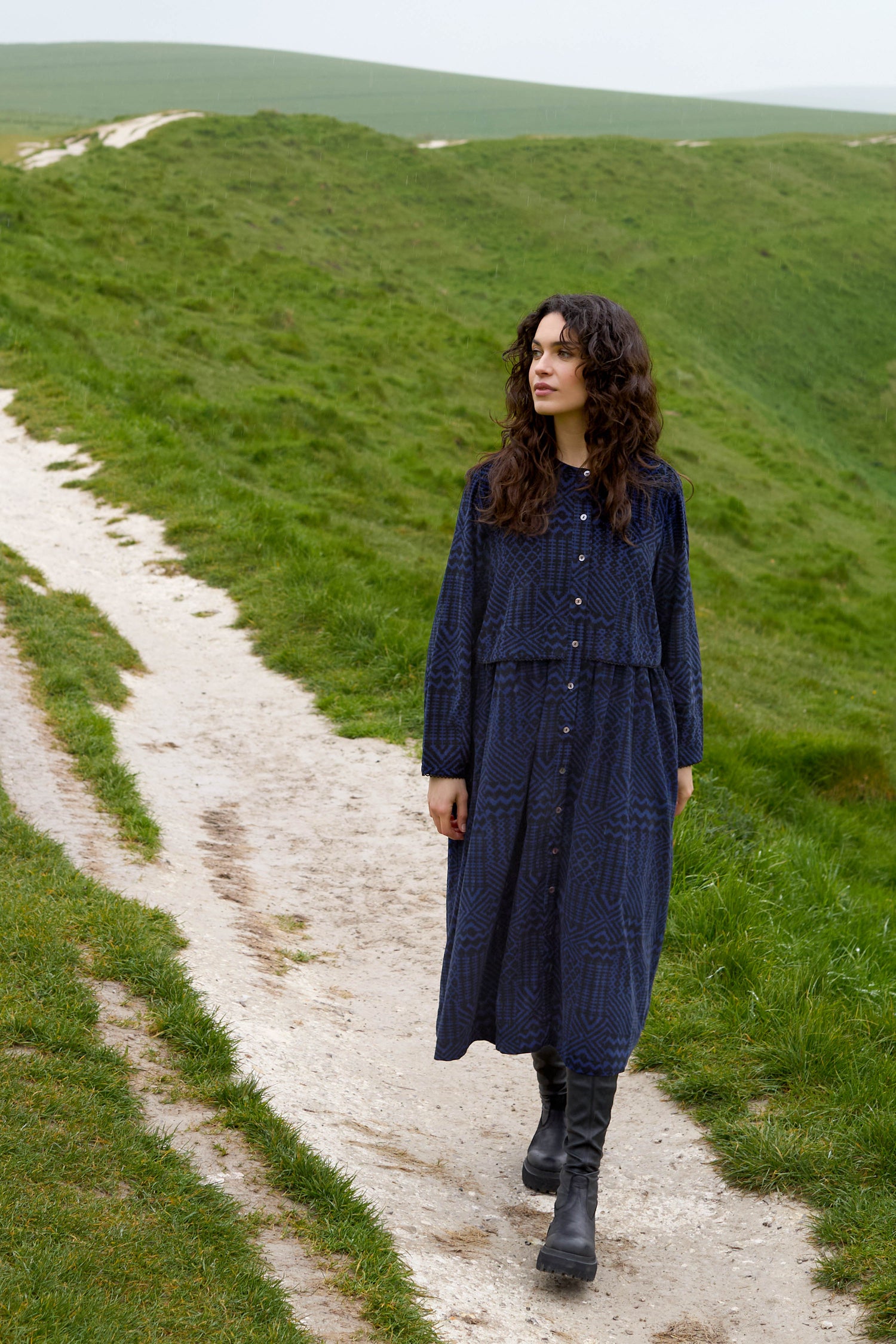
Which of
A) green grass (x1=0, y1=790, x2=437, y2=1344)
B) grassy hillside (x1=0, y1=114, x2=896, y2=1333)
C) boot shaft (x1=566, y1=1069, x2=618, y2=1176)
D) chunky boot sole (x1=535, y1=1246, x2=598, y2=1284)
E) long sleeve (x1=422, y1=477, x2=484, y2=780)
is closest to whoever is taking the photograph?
green grass (x1=0, y1=790, x2=437, y2=1344)

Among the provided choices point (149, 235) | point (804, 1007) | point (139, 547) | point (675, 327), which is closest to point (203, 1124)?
point (804, 1007)

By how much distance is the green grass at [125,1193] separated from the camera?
2.62 m

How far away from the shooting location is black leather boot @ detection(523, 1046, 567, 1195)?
11.8 ft

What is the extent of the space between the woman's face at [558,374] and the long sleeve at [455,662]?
0.32 meters

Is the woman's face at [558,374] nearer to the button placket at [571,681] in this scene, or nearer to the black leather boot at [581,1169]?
the button placket at [571,681]

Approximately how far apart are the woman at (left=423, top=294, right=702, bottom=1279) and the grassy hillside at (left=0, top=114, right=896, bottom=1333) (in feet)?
3.39

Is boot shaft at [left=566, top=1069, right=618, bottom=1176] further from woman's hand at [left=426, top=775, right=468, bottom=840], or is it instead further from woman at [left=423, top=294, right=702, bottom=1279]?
woman's hand at [left=426, top=775, right=468, bottom=840]

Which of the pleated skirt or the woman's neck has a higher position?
the woman's neck

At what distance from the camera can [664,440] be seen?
2145cm

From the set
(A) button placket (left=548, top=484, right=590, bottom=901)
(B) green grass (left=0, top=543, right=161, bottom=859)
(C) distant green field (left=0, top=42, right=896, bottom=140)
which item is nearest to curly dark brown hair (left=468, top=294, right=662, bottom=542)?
(A) button placket (left=548, top=484, right=590, bottom=901)

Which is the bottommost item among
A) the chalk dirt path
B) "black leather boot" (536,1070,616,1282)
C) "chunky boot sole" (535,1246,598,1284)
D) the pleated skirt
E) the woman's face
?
the chalk dirt path

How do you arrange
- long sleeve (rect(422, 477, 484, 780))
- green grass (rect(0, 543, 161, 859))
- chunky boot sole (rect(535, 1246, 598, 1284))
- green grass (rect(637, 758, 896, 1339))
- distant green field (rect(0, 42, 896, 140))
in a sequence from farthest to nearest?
distant green field (rect(0, 42, 896, 140)) < green grass (rect(0, 543, 161, 859)) < green grass (rect(637, 758, 896, 1339)) < long sleeve (rect(422, 477, 484, 780)) < chunky boot sole (rect(535, 1246, 598, 1284))

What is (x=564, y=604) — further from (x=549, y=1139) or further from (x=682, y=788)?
(x=549, y=1139)

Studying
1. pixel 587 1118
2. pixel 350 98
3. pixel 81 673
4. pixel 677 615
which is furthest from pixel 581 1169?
pixel 350 98
